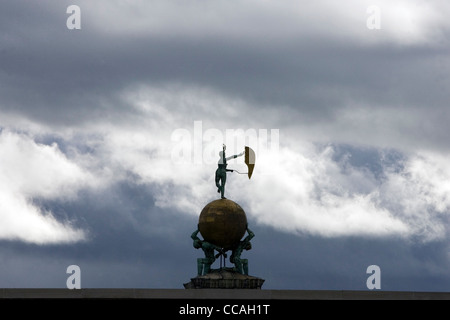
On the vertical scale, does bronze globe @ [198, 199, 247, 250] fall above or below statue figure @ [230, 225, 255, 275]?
above

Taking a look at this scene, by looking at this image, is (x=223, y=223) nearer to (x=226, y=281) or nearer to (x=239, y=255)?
(x=239, y=255)

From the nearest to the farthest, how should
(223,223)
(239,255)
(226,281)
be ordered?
(226,281) → (223,223) → (239,255)

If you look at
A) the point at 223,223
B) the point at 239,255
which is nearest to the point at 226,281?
the point at 239,255

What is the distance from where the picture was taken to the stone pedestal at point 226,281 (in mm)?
77625

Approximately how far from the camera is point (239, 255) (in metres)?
79.3

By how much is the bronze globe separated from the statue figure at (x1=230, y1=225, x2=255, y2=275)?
35 cm

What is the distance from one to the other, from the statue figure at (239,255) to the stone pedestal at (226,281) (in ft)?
2.23

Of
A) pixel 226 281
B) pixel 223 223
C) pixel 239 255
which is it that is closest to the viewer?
pixel 226 281

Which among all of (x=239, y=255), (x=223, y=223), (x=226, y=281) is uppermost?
(x=223, y=223)

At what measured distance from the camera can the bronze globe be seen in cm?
7831

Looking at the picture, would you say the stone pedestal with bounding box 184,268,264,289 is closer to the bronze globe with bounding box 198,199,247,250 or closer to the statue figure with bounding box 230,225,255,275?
the statue figure with bounding box 230,225,255,275

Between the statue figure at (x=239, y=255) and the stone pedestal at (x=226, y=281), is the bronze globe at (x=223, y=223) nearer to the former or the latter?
the statue figure at (x=239, y=255)

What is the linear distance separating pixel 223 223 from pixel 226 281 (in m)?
3.54
